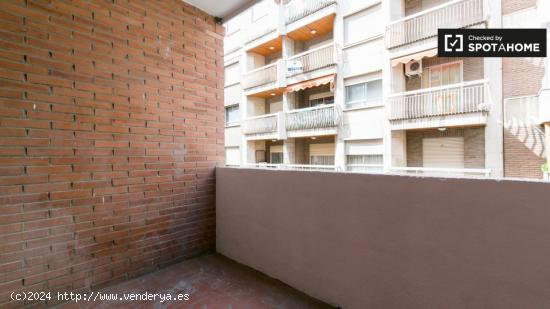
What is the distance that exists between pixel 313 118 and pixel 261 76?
4.05m

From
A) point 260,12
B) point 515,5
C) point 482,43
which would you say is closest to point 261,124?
point 260,12

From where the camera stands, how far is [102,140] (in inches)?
102

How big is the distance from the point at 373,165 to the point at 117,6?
873cm

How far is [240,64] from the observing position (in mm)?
14695

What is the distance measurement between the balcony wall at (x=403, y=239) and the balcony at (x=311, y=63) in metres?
8.93

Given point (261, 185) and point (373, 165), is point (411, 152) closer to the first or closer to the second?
point (373, 165)

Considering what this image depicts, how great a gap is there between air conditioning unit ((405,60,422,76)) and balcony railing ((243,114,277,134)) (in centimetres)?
582

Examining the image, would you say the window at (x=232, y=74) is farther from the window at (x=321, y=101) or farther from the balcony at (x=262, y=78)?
the window at (x=321, y=101)

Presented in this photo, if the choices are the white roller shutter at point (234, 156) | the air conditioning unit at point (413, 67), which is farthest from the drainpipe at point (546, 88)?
the white roller shutter at point (234, 156)

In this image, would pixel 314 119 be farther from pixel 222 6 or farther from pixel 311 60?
pixel 222 6

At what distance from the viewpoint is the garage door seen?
26.7 feet

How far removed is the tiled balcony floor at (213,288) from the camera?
2314 mm

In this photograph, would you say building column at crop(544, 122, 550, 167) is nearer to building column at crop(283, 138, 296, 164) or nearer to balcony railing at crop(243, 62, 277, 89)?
building column at crop(283, 138, 296, 164)

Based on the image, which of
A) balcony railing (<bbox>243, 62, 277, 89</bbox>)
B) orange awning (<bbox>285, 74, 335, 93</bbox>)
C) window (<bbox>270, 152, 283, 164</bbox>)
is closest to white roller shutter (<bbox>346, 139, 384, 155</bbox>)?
orange awning (<bbox>285, 74, 335, 93</bbox>)
